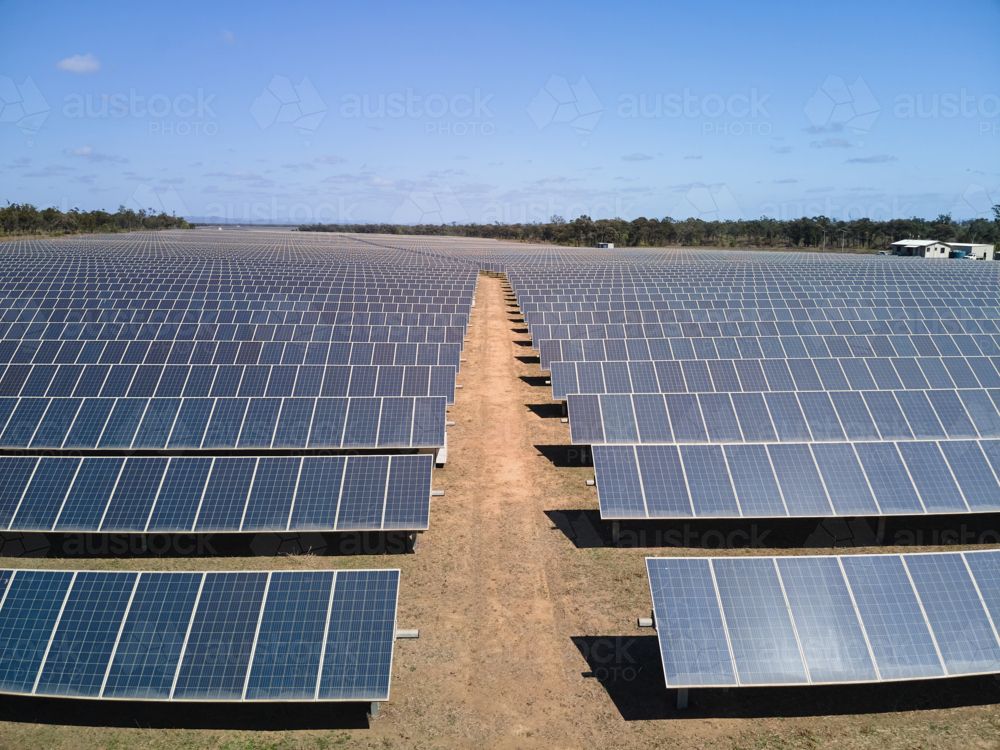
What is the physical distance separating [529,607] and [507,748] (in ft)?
8.76

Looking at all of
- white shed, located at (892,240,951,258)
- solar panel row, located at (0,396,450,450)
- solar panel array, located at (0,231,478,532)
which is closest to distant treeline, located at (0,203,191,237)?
solar panel array, located at (0,231,478,532)

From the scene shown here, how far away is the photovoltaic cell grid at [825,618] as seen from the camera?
6.95 metres

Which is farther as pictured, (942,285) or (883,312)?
(942,285)

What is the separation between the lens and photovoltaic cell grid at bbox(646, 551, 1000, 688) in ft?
22.8

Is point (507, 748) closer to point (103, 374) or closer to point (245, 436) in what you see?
point (245, 436)

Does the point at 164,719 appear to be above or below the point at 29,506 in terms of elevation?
below

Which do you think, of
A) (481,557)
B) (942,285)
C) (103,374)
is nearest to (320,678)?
(481,557)

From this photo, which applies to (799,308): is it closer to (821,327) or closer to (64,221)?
(821,327)

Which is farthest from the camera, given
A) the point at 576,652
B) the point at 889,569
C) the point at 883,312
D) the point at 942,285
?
the point at 942,285

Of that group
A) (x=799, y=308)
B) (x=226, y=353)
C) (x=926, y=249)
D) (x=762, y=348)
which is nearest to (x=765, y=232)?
(x=926, y=249)

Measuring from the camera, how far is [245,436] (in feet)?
42.9

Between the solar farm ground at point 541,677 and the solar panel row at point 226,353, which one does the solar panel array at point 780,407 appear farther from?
the solar panel row at point 226,353

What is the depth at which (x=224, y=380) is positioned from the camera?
15.5m

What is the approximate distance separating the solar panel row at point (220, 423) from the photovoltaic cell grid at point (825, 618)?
6.94 m
